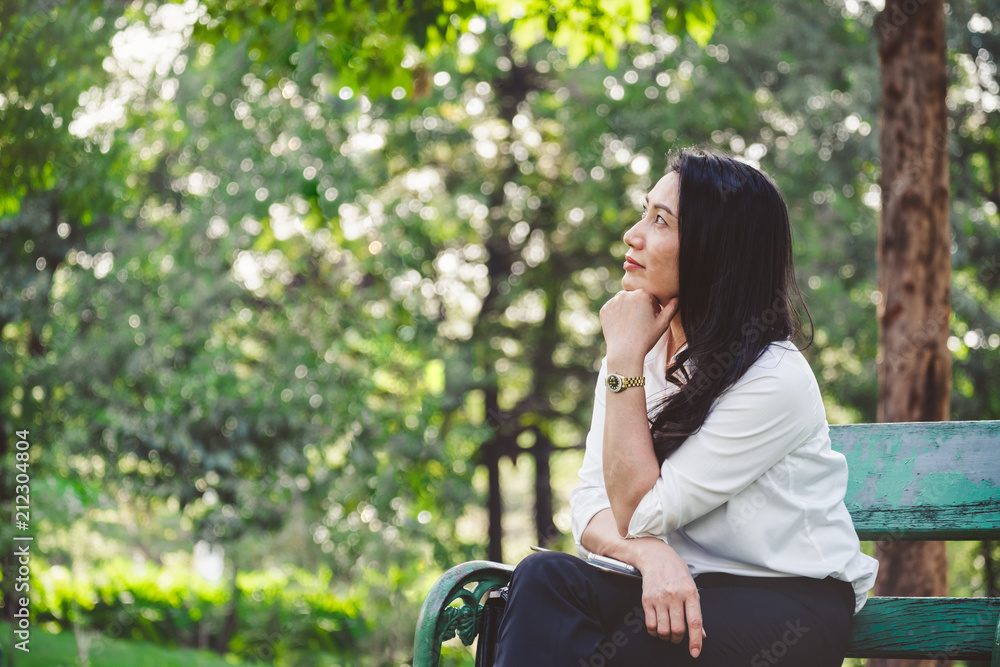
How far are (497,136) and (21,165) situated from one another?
7307 millimetres

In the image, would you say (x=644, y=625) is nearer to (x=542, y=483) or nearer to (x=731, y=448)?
(x=731, y=448)

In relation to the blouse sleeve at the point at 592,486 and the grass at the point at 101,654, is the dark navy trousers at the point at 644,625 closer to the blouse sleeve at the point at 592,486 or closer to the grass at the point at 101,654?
the blouse sleeve at the point at 592,486

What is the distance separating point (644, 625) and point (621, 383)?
52 centimetres

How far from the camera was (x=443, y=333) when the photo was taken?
10414 mm

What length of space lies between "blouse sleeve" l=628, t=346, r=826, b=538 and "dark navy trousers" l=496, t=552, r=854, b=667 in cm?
18

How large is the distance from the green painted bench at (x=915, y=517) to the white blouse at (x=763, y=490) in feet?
0.87

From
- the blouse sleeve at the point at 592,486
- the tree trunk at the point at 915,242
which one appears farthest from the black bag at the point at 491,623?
the tree trunk at the point at 915,242

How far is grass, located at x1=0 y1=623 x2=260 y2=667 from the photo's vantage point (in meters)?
5.50

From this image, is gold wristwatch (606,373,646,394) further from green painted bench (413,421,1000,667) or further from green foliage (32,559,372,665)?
green foliage (32,559,372,665)

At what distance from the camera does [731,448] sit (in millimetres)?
1854

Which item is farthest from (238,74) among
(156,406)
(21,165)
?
(21,165)

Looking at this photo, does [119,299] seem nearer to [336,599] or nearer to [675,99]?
[336,599]

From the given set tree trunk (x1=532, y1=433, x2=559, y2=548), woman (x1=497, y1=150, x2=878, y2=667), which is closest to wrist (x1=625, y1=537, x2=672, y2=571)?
woman (x1=497, y1=150, x2=878, y2=667)

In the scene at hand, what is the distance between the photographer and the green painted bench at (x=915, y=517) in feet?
6.84
